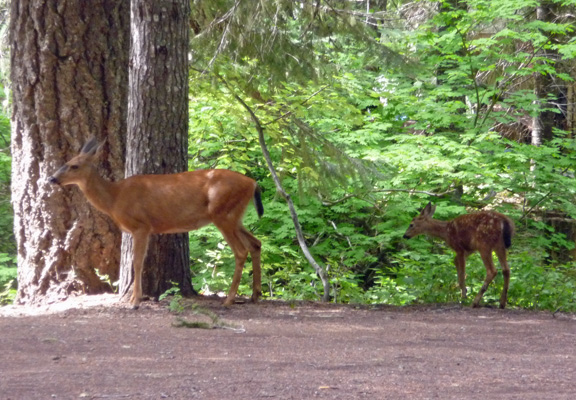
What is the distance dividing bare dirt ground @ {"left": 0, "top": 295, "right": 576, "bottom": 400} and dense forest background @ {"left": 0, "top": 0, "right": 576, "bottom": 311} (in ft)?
7.90

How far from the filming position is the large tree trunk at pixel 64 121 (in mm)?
8766

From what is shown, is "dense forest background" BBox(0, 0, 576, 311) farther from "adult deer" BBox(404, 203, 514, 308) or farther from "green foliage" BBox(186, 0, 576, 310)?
"adult deer" BBox(404, 203, 514, 308)

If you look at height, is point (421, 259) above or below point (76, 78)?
below

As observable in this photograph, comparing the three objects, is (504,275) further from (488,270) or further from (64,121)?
(64,121)

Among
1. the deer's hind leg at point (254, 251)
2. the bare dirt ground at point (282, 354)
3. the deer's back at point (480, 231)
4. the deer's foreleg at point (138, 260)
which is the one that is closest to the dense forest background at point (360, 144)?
the deer's back at point (480, 231)

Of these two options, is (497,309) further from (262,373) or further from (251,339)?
(262,373)

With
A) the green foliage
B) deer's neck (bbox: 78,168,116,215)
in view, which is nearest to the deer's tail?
the green foliage

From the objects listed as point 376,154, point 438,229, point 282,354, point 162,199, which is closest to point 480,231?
point 438,229

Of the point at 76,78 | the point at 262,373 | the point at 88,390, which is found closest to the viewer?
the point at 88,390

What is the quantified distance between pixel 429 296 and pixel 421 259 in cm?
406

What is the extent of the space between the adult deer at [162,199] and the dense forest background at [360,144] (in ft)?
8.73

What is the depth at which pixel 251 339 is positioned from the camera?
20.3ft

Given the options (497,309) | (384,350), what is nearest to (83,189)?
(384,350)

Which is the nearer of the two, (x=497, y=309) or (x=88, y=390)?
(x=88, y=390)
